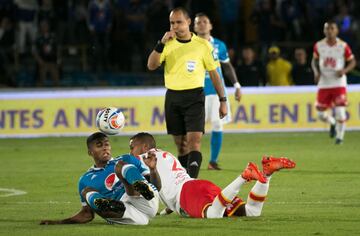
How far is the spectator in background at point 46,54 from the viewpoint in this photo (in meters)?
26.1

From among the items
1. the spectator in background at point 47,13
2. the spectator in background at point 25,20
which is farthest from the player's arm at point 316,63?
the spectator in background at point 25,20

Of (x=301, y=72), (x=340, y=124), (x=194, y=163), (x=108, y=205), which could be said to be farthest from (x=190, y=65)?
(x=301, y=72)

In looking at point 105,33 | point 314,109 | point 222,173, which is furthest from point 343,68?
point 105,33

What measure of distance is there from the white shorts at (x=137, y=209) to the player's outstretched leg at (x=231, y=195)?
24.8 inches

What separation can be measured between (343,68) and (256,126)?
2911mm

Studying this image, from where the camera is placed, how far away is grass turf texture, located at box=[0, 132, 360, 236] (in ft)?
34.1

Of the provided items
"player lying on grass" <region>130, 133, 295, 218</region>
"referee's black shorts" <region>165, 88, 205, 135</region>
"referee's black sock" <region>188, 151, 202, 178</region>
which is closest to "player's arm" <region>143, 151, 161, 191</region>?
"player lying on grass" <region>130, 133, 295, 218</region>

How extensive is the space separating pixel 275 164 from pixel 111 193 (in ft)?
5.43

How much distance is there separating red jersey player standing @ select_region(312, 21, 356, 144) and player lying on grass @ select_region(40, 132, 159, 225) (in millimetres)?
10568

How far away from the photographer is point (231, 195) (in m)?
10.7

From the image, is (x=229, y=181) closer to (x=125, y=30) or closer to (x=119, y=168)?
(x=119, y=168)

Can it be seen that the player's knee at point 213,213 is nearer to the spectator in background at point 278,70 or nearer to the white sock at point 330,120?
the white sock at point 330,120

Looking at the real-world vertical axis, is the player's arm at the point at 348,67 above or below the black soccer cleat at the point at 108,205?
above

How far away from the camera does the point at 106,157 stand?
10914 millimetres
